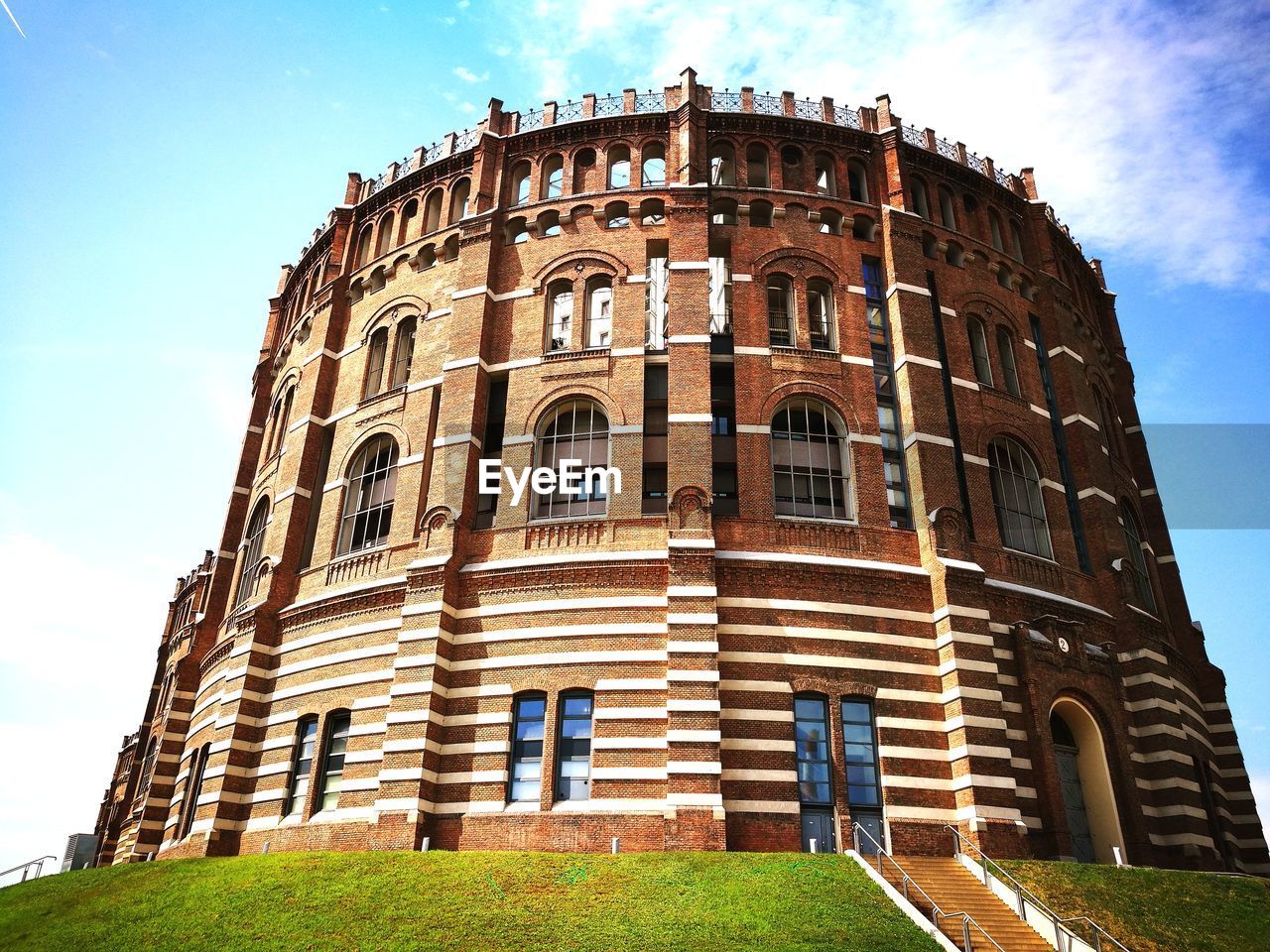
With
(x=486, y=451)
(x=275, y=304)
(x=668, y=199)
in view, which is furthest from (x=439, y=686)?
(x=275, y=304)

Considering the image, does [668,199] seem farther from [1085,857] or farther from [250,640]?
[1085,857]

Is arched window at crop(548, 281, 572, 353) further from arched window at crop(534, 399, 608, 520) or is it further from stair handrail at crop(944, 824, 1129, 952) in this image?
stair handrail at crop(944, 824, 1129, 952)

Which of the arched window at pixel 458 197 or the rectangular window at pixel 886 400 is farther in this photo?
the arched window at pixel 458 197

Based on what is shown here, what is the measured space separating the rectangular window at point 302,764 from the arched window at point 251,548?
21.9ft

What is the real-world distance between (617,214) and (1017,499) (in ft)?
49.6

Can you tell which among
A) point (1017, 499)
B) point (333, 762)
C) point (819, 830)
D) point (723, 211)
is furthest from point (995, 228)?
point (333, 762)

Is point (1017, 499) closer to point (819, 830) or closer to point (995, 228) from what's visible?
point (995, 228)

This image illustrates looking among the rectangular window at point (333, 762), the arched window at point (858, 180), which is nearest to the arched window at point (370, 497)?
the rectangular window at point (333, 762)

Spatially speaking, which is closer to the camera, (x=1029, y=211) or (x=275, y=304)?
(x=1029, y=211)

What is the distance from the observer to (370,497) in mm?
30344

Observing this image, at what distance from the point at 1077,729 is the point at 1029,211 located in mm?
18662

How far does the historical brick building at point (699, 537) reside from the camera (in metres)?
23.7

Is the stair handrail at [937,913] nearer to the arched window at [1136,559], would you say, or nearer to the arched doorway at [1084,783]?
the arched doorway at [1084,783]

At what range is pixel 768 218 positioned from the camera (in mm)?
31422
